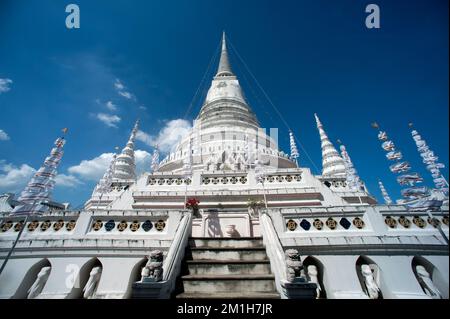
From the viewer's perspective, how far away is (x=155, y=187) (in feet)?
36.6

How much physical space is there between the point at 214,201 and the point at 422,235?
7.61 meters

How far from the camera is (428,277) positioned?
168 inches

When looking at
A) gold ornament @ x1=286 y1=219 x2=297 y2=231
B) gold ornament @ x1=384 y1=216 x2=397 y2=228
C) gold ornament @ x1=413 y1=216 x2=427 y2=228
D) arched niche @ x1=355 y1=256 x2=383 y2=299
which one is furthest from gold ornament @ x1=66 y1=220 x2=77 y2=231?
gold ornament @ x1=413 y1=216 x2=427 y2=228

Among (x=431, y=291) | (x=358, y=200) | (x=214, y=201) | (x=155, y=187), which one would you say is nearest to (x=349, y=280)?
(x=431, y=291)

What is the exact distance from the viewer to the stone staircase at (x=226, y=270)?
12.8 ft

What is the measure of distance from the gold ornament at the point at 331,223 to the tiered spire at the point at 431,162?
3.51 meters

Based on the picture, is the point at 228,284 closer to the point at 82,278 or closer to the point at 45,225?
the point at 82,278

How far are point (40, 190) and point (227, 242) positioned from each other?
617 centimetres

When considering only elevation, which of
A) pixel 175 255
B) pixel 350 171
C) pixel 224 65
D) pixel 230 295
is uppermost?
pixel 224 65

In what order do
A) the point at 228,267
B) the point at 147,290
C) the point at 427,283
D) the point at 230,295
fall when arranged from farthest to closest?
the point at 228,267, the point at 427,283, the point at 230,295, the point at 147,290

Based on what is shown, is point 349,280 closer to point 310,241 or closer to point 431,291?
point 310,241

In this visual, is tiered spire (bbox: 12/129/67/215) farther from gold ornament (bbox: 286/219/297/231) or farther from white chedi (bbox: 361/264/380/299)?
white chedi (bbox: 361/264/380/299)

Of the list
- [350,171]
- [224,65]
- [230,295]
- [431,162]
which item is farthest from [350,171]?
[224,65]

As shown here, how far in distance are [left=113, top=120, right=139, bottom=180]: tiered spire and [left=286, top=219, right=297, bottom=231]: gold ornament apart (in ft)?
54.0
